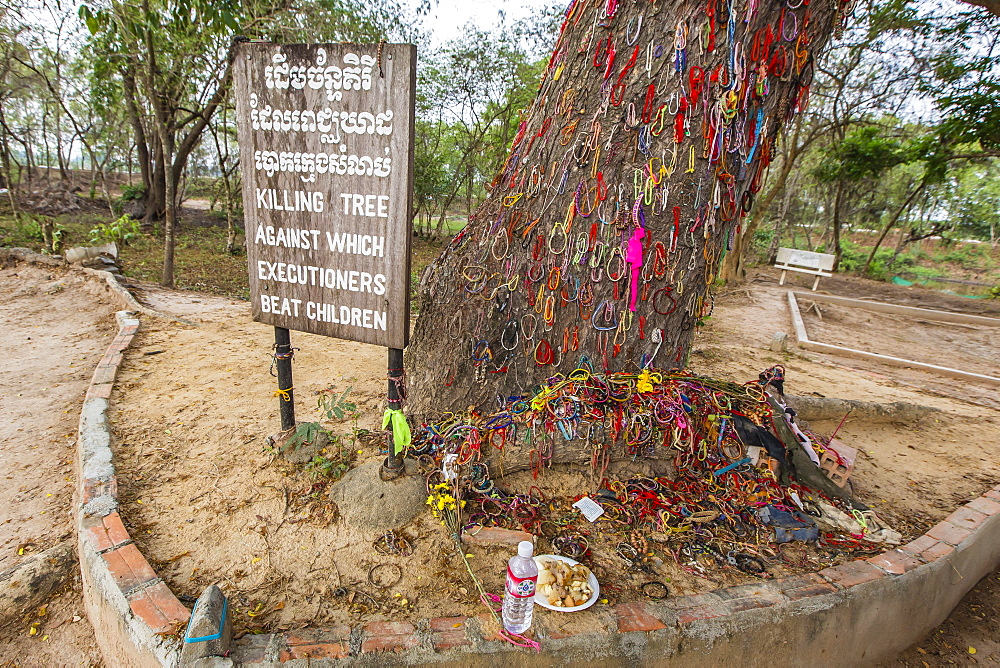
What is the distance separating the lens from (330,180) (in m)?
2.59

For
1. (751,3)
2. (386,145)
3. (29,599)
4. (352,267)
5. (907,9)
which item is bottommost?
(29,599)

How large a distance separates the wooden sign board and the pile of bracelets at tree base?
0.85 metres

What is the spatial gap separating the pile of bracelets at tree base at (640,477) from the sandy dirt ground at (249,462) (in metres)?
0.36

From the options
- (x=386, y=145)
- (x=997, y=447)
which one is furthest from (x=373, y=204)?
(x=997, y=447)

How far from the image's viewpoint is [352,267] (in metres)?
2.67

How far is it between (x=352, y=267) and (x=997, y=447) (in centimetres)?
524

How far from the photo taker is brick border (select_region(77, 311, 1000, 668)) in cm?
186

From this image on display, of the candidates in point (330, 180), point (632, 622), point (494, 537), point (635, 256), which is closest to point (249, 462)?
point (494, 537)

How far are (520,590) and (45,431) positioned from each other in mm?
3692

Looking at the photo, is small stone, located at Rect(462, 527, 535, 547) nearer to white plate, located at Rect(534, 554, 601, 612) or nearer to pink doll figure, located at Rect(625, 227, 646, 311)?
white plate, located at Rect(534, 554, 601, 612)

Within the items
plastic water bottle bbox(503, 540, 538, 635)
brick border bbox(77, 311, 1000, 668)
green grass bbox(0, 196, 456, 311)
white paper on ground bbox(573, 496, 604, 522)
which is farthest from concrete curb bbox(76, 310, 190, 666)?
green grass bbox(0, 196, 456, 311)

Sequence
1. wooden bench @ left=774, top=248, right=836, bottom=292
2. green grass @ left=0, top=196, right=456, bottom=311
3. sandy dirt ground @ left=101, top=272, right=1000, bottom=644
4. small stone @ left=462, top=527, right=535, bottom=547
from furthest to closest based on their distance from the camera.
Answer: wooden bench @ left=774, top=248, right=836, bottom=292, green grass @ left=0, top=196, right=456, bottom=311, small stone @ left=462, top=527, right=535, bottom=547, sandy dirt ground @ left=101, top=272, right=1000, bottom=644

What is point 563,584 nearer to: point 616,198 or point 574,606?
point 574,606

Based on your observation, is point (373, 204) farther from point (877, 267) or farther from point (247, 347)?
point (877, 267)
